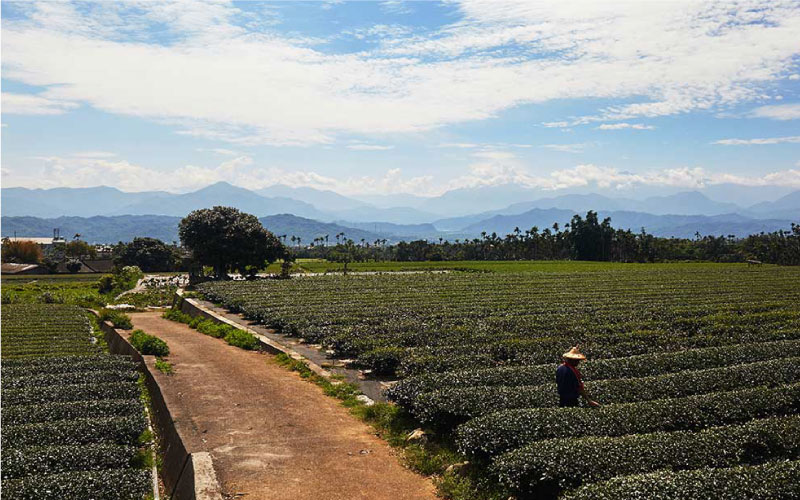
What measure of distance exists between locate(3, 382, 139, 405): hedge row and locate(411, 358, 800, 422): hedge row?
8364 mm

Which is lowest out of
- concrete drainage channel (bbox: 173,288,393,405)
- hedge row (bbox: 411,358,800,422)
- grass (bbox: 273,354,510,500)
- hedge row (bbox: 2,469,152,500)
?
grass (bbox: 273,354,510,500)

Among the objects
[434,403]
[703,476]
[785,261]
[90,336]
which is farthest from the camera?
[785,261]

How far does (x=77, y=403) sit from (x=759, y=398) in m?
16.6

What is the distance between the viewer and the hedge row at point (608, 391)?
13430 mm

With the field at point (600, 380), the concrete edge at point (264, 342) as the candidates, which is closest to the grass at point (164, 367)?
the concrete edge at point (264, 342)

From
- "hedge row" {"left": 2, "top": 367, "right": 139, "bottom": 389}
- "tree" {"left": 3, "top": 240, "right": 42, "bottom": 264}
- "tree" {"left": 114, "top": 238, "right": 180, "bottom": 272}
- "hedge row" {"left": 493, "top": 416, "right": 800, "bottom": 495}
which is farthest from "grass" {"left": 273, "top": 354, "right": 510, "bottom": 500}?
"tree" {"left": 3, "top": 240, "right": 42, "bottom": 264}

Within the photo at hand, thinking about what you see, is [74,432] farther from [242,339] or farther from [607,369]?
[242,339]

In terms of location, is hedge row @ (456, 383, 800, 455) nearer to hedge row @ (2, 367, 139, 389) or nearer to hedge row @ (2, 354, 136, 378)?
hedge row @ (2, 367, 139, 389)

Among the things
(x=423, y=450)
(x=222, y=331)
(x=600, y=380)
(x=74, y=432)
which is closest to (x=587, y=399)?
(x=423, y=450)

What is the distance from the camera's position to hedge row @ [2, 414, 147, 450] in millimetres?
12305

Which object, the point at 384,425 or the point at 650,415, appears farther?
the point at 384,425

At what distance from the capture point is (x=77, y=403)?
14.7 metres

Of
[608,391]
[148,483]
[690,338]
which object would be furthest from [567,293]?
[148,483]

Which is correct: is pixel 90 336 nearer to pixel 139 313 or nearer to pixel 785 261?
pixel 139 313
